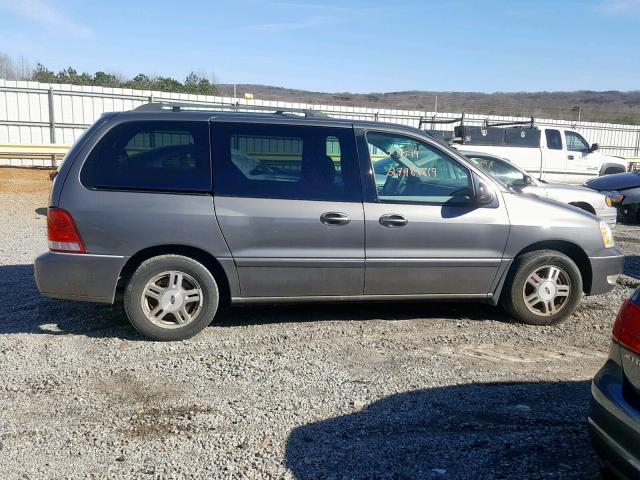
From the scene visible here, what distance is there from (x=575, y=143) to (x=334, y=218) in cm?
1330

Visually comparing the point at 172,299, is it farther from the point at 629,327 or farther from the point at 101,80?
the point at 101,80

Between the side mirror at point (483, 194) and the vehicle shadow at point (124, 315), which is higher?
the side mirror at point (483, 194)

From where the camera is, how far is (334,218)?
17.2ft

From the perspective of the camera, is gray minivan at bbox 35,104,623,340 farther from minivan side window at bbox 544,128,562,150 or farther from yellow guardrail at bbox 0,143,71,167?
yellow guardrail at bbox 0,143,71,167

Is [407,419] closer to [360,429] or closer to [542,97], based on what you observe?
[360,429]

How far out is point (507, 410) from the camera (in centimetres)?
412

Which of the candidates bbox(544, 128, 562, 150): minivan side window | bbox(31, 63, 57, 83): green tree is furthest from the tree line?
bbox(544, 128, 562, 150): minivan side window

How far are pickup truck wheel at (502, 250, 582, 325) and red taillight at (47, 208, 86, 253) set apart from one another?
3712 mm

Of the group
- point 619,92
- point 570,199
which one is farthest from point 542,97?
point 570,199

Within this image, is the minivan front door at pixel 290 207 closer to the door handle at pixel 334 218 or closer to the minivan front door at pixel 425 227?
the door handle at pixel 334 218

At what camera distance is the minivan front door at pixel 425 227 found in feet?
17.7

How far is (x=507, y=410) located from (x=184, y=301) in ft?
8.67

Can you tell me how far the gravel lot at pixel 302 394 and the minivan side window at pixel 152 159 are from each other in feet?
4.29

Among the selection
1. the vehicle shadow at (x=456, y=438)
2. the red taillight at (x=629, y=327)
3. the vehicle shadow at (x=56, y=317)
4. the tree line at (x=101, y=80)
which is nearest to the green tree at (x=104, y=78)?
A: the tree line at (x=101, y=80)
